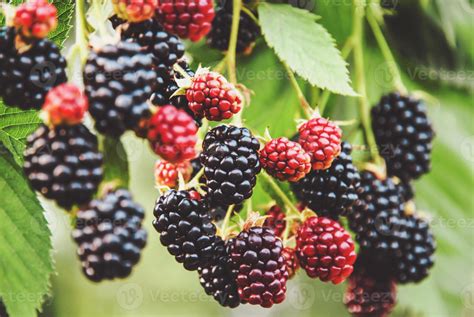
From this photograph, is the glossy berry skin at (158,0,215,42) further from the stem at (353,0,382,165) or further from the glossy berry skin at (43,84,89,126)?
the stem at (353,0,382,165)

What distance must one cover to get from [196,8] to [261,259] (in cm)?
48

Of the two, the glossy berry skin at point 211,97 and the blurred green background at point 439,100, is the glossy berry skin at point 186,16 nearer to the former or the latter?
the glossy berry skin at point 211,97

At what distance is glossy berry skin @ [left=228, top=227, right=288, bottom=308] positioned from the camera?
4.02ft

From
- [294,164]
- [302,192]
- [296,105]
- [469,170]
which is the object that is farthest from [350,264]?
[469,170]

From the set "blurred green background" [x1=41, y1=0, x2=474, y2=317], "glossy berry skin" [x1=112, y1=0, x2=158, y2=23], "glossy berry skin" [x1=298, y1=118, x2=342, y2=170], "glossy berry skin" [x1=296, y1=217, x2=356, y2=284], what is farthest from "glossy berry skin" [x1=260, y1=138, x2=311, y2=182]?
"blurred green background" [x1=41, y1=0, x2=474, y2=317]

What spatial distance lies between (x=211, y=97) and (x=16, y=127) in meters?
0.43

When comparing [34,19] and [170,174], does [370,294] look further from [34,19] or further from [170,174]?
[34,19]

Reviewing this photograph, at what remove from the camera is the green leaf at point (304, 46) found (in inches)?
54.7

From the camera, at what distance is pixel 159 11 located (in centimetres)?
111

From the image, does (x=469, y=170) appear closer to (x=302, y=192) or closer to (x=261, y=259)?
(x=302, y=192)

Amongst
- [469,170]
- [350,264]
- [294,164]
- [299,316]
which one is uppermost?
[294,164]

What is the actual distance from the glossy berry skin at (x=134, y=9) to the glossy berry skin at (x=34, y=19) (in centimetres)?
12

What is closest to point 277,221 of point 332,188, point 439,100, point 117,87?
point 332,188

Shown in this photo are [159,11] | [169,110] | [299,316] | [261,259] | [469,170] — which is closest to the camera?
[169,110]
